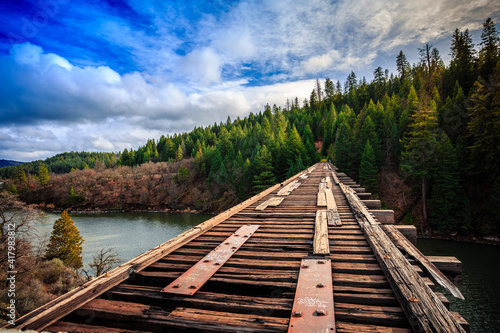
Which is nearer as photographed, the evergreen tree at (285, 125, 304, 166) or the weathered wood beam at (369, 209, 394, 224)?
the weathered wood beam at (369, 209, 394, 224)

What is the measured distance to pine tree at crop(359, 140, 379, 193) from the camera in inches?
1528

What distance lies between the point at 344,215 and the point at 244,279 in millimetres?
3696

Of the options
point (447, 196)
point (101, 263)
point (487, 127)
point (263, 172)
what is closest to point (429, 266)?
point (101, 263)

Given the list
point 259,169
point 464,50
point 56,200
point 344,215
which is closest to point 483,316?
point 344,215

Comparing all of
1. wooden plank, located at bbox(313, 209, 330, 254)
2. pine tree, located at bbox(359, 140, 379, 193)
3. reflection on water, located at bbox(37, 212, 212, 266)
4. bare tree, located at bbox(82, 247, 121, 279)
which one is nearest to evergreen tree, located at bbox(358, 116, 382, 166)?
pine tree, located at bbox(359, 140, 379, 193)

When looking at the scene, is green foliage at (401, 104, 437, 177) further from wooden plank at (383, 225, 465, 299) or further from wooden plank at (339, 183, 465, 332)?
wooden plank at (339, 183, 465, 332)

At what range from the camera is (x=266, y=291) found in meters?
2.54

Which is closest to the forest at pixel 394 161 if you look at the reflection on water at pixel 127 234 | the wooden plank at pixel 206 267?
the reflection on water at pixel 127 234

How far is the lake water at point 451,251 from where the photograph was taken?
51.8 ft

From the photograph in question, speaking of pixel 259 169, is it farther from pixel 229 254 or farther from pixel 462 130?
pixel 229 254

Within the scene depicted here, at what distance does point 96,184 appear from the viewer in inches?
3120

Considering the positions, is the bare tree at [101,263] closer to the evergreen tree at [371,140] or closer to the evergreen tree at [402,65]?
the evergreen tree at [371,140]

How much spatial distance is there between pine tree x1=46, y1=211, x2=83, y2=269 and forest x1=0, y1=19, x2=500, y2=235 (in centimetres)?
2930

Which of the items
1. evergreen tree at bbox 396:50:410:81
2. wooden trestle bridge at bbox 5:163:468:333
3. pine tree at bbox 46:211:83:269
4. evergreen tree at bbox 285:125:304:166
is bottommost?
pine tree at bbox 46:211:83:269
